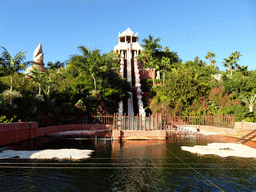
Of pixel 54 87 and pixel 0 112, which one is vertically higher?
pixel 54 87

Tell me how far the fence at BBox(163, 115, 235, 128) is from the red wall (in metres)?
7.73

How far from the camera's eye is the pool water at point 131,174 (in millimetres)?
5715

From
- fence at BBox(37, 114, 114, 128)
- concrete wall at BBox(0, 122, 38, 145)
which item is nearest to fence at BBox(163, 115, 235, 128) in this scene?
fence at BBox(37, 114, 114, 128)

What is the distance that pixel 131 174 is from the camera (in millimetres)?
6883

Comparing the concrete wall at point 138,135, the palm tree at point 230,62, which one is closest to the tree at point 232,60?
the palm tree at point 230,62

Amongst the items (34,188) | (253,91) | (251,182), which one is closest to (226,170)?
(251,182)

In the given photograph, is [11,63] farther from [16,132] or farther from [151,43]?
[151,43]

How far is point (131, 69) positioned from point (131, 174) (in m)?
45.4

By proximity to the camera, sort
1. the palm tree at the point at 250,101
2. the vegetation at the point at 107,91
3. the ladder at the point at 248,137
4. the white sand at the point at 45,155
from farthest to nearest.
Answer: the palm tree at the point at 250,101 → the vegetation at the point at 107,91 → the ladder at the point at 248,137 → the white sand at the point at 45,155

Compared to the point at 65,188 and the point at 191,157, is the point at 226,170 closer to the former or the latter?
Result: the point at 191,157

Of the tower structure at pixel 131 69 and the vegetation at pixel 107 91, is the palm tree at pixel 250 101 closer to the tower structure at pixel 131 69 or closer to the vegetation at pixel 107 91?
the vegetation at pixel 107 91

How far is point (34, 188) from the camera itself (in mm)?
5500

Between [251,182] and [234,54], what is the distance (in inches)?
1743

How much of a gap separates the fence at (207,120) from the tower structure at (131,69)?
4354mm
